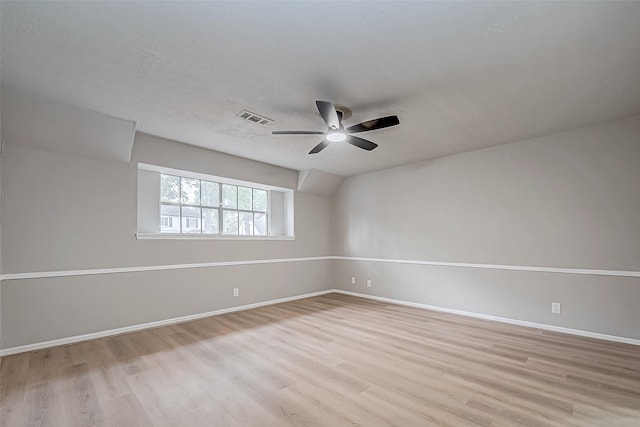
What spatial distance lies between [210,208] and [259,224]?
1079mm

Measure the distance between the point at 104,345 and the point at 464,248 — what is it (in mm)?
4986

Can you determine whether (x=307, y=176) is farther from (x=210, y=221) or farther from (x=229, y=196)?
(x=210, y=221)

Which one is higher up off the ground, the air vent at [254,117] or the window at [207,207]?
the air vent at [254,117]

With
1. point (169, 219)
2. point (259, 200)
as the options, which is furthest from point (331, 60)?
point (259, 200)

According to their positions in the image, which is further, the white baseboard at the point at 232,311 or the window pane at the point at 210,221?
the window pane at the point at 210,221

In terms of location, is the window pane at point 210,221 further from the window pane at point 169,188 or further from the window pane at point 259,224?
the window pane at point 259,224

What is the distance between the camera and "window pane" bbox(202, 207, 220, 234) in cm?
466

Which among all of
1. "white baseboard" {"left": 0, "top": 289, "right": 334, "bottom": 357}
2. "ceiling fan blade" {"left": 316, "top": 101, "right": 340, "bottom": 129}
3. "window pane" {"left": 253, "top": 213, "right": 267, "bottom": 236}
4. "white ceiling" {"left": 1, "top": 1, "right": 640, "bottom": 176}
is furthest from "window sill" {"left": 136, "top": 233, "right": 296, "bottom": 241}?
"ceiling fan blade" {"left": 316, "top": 101, "right": 340, "bottom": 129}

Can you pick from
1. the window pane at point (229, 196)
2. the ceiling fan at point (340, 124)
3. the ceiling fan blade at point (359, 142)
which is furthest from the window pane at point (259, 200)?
the ceiling fan blade at point (359, 142)

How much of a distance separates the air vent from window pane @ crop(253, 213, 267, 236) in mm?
2435

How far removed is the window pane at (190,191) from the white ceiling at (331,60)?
3.81 ft

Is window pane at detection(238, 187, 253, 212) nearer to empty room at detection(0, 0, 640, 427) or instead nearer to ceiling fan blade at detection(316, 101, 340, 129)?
empty room at detection(0, 0, 640, 427)

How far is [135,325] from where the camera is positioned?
3.65 metres

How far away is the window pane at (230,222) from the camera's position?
16.1 feet
